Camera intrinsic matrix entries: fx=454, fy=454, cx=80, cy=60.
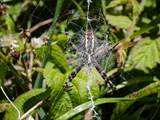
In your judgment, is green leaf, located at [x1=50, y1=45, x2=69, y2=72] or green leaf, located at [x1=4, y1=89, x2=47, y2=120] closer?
green leaf, located at [x1=4, y1=89, x2=47, y2=120]

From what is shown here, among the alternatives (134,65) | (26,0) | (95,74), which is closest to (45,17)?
(26,0)

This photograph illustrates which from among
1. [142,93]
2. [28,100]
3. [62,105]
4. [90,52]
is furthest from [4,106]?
[142,93]

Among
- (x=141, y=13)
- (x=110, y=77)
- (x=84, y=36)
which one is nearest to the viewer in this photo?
(x=84, y=36)

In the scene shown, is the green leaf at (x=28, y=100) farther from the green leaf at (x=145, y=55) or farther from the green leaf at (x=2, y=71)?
the green leaf at (x=145, y=55)

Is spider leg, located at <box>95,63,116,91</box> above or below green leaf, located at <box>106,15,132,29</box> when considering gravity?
below

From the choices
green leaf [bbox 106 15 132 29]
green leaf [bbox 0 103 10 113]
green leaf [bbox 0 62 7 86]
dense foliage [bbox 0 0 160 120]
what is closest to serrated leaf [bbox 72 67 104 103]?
dense foliage [bbox 0 0 160 120]

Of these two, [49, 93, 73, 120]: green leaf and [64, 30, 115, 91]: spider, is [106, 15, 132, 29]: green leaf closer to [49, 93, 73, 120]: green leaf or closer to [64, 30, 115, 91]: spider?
[64, 30, 115, 91]: spider

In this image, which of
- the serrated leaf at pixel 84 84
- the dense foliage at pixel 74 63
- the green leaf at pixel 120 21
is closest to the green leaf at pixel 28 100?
the dense foliage at pixel 74 63

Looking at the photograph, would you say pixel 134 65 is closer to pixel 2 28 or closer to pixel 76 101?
pixel 76 101
